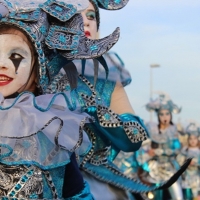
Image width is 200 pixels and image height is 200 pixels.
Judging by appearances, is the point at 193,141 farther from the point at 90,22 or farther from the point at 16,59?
the point at 16,59

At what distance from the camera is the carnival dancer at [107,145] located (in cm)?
423

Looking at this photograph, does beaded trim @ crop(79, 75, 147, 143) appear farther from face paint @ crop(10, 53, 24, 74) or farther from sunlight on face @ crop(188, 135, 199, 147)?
sunlight on face @ crop(188, 135, 199, 147)

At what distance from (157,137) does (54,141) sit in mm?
7622

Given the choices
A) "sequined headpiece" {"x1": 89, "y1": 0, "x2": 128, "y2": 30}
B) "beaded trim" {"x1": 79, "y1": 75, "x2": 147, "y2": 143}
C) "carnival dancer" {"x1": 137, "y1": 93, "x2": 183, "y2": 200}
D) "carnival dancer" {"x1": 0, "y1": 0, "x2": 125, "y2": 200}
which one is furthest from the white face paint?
"carnival dancer" {"x1": 137, "y1": 93, "x2": 183, "y2": 200}

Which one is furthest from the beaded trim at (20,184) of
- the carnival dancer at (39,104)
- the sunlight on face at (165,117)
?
the sunlight on face at (165,117)

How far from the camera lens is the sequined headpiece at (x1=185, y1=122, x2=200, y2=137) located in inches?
467

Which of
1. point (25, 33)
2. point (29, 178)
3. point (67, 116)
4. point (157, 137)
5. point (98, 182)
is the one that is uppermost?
point (25, 33)

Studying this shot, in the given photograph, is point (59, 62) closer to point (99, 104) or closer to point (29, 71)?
point (29, 71)

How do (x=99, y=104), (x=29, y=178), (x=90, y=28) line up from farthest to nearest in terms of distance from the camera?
(x=90, y=28), (x=99, y=104), (x=29, y=178)

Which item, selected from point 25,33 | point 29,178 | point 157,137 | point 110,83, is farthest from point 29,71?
point 157,137

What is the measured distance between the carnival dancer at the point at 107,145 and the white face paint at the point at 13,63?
1.44 meters

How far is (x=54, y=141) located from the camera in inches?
103

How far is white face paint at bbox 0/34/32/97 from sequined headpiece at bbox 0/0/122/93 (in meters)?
0.04

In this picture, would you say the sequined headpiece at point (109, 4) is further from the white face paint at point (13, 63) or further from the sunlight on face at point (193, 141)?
the sunlight on face at point (193, 141)
